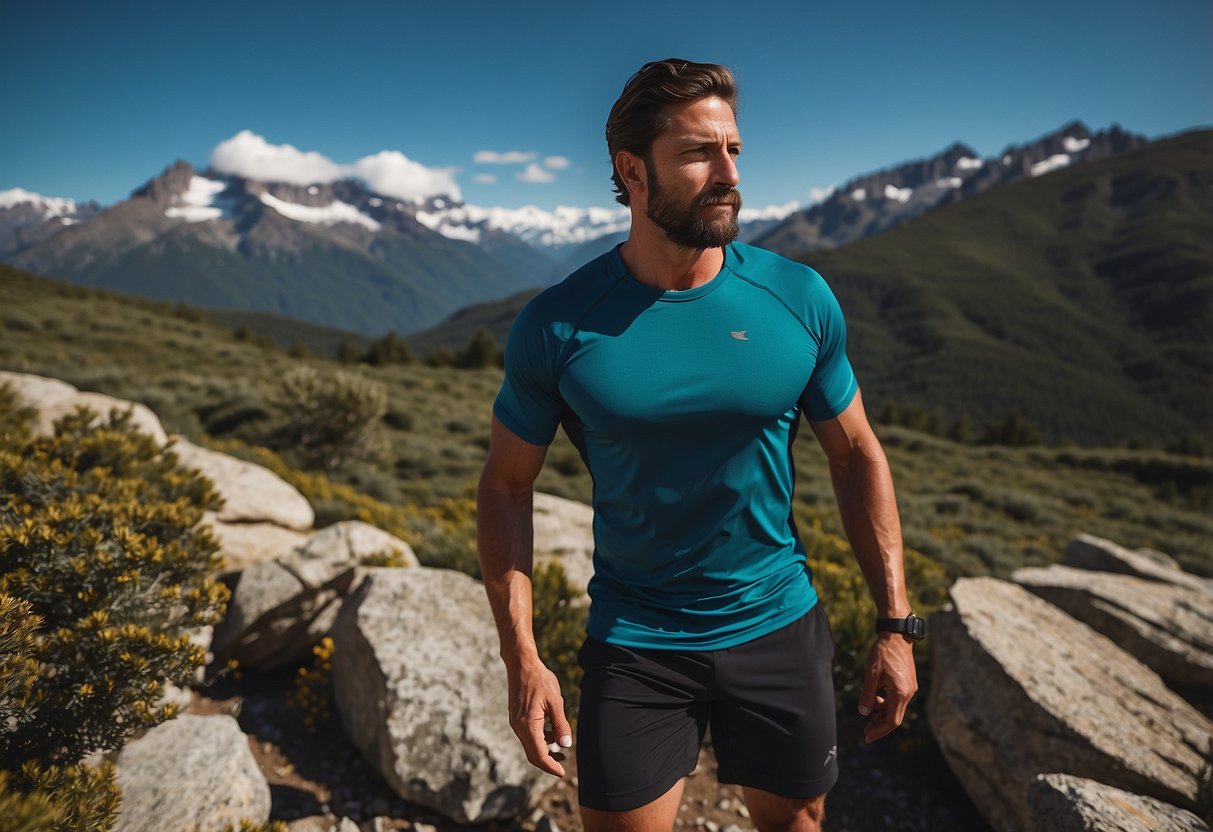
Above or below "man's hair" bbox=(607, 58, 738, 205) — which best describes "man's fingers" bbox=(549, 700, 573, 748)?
below

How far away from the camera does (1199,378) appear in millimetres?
137625

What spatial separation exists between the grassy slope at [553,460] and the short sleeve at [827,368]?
8.66 meters

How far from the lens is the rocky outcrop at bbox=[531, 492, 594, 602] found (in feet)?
19.5

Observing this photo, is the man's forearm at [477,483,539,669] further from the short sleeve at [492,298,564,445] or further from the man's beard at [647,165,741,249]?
the man's beard at [647,165,741,249]

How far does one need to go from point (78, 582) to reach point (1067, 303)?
230044 mm

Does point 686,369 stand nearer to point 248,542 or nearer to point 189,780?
point 189,780

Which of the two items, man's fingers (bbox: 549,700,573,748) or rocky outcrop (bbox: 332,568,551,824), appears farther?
rocky outcrop (bbox: 332,568,551,824)

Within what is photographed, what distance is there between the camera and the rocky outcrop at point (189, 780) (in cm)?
285

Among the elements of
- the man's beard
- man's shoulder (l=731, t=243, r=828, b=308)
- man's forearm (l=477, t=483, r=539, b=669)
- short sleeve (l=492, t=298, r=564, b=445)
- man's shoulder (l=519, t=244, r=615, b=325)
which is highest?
the man's beard

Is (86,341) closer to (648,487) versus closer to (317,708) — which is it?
(317,708)

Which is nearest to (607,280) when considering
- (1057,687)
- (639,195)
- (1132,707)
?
(639,195)

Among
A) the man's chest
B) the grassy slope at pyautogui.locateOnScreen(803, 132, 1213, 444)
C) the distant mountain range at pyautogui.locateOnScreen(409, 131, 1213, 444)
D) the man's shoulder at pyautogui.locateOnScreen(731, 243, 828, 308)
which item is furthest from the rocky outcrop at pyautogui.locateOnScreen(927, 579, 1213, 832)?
the grassy slope at pyautogui.locateOnScreen(803, 132, 1213, 444)

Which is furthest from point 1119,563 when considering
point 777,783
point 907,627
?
point 777,783

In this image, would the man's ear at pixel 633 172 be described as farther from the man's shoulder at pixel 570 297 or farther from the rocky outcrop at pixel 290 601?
the rocky outcrop at pixel 290 601
